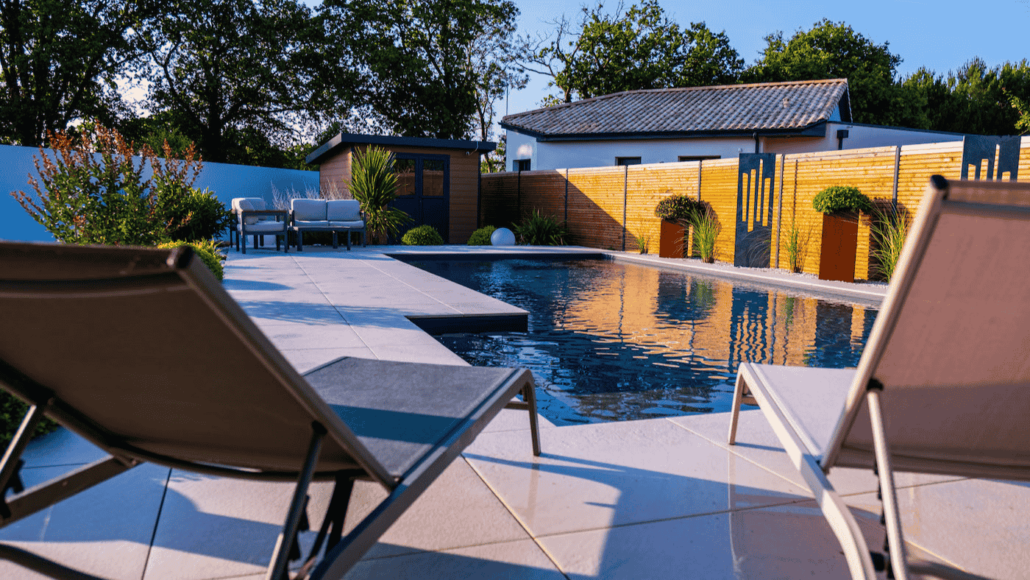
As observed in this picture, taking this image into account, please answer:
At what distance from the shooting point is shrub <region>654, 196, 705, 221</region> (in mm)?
12508

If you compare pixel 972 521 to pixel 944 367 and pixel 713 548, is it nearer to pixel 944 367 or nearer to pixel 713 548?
pixel 713 548

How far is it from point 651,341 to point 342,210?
30.6 feet

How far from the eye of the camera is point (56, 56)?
2073 centimetres

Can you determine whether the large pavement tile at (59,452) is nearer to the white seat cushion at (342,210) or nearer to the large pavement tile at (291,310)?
the large pavement tile at (291,310)

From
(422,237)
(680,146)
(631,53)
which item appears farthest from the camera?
(631,53)

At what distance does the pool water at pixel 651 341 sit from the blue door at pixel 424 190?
297 inches

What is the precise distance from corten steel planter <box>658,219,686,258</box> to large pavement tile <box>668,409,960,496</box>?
10.0 meters

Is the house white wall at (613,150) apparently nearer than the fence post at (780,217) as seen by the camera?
No

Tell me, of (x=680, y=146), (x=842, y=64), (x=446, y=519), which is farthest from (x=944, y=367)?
(x=842, y=64)

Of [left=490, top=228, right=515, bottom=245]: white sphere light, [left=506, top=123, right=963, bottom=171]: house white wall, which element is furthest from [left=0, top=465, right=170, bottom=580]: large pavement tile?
[left=506, top=123, right=963, bottom=171]: house white wall

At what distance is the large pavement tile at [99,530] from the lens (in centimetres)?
162

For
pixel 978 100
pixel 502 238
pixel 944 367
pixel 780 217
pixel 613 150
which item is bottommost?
pixel 502 238

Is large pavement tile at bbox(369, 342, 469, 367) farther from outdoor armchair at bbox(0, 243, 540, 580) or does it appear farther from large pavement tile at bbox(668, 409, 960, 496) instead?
outdoor armchair at bbox(0, 243, 540, 580)

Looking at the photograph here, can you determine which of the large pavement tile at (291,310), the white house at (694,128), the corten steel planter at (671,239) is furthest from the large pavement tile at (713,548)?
the white house at (694,128)
